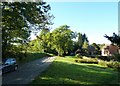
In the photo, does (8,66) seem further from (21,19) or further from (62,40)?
(62,40)

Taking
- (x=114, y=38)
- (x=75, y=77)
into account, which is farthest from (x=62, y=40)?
(x=114, y=38)

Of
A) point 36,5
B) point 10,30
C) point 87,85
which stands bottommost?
point 87,85

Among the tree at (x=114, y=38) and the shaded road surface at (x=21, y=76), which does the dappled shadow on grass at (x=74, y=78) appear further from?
the tree at (x=114, y=38)

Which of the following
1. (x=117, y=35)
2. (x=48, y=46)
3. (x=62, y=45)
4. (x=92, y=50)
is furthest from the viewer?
(x=92, y=50)

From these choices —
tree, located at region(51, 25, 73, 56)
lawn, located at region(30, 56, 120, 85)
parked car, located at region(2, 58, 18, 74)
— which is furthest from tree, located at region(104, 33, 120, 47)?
tree, located at region(51, 25, 73, 56)

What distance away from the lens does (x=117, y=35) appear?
14.0m

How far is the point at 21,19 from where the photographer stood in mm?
26016

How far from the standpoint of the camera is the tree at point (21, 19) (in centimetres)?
2494

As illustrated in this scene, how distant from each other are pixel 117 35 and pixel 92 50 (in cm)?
9979

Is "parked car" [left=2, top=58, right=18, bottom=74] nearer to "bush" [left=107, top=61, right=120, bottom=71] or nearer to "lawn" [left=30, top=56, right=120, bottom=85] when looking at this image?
"lawn" [left=30, top=56, right=120, bottom=85]

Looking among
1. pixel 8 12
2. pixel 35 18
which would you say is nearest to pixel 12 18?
pixel 8 12

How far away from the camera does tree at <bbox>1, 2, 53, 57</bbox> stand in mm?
24938

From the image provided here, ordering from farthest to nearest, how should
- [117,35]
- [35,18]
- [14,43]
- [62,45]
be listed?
[62,45], [14,43], [35,18], [117,35]

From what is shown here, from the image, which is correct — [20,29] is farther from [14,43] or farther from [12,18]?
[14,43]
